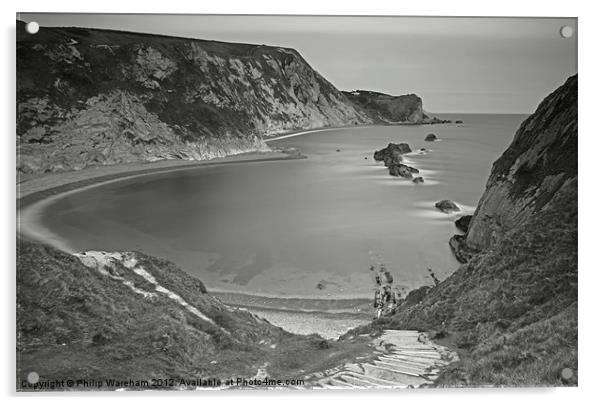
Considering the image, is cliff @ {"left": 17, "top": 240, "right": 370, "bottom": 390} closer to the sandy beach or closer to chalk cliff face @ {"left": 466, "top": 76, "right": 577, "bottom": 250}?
the sandy beach

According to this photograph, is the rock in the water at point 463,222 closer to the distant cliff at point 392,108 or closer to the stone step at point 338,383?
the distant cliff at point 392,108

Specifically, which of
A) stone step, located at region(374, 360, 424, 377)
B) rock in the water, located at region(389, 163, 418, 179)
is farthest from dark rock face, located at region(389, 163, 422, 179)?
stone step, located at region(374, 360, 424, 377)

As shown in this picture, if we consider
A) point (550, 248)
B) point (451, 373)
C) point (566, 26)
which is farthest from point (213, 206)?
point (566, 26)

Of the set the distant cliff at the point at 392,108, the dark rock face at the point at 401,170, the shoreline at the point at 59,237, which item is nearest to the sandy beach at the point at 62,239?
the shoreline at the point at 59,237

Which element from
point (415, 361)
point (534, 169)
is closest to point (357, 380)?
point (415, 361)

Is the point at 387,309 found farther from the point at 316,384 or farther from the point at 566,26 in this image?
the point at 566,26

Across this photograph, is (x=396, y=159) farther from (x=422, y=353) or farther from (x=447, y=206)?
(x=422, y=353)

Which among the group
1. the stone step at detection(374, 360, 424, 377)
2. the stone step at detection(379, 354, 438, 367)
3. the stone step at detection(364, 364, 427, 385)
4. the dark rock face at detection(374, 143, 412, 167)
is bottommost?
the stone step at detection(364, 364, 427, 385)
